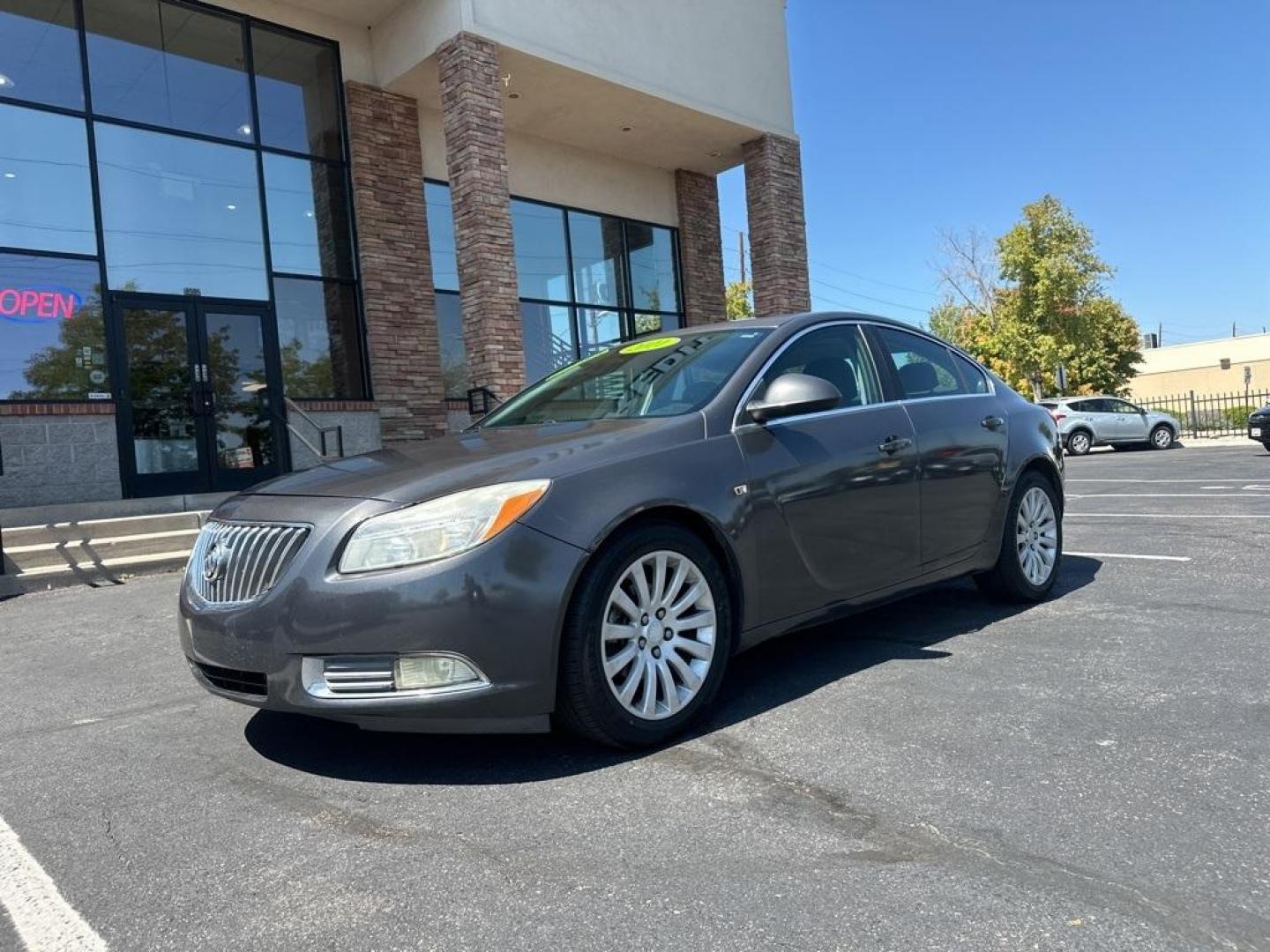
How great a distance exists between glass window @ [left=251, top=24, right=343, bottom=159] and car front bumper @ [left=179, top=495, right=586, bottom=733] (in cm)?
1105

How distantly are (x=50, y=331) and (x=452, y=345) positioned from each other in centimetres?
521

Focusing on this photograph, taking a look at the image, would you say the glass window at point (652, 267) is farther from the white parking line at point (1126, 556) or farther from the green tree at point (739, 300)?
the green tree at point (739, 300)

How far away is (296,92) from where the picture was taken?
1248 cm

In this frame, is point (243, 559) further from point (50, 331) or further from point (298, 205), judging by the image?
point (298, 205)

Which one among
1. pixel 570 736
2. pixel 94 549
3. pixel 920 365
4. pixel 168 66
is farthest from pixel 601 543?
pixel 168 66

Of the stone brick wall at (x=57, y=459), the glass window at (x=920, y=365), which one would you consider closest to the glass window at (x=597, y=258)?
the stone brick wall at (x=57, y=459)

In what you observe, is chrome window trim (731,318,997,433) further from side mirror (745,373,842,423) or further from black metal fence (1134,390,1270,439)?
black metal fence (1134,390,1270,439)

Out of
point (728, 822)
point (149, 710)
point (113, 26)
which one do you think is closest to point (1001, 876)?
point (728, 822)

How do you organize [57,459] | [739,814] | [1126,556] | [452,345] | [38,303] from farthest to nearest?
[452,345] → [38,303] → [57,459] → [1126,556] → [739,814]

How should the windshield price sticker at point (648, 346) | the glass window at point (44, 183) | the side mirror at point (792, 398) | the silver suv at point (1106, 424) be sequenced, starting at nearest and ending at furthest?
the side mirror at point (792, 398) → the windshield price sticker at point (648, 346) → the glass window at point (44, 183) → the silver suv at point (1106, 424)

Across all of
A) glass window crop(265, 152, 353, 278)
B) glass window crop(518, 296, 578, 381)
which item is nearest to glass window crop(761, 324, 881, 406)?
glass window crop(265, 152, 353, 278)

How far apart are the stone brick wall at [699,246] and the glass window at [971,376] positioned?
12380mm

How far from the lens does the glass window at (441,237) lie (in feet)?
45.1

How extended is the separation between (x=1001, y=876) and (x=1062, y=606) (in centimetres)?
315
